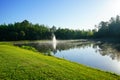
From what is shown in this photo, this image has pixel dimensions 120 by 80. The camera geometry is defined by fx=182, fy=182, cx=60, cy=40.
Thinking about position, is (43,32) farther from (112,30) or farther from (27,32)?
(112,30)

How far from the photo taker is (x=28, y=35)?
12156 centimetres

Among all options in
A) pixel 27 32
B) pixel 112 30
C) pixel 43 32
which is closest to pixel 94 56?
pixel 112 30

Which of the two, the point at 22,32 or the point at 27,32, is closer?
the point at 22,32

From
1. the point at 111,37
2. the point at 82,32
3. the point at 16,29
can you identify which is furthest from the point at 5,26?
the point at 111,37

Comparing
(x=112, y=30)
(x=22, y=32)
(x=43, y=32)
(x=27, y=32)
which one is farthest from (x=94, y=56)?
(x=43, y=32)

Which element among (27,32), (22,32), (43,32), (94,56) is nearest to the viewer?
(94,56)

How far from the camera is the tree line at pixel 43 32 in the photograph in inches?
4129

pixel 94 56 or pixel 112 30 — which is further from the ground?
pixel 112 30

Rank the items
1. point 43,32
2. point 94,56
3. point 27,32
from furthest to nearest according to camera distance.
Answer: point 43,32, point 27,32, point 94,56

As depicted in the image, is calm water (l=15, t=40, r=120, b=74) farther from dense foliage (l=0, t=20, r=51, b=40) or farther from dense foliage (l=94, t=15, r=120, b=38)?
dense foliage (l=0, t=20, r=51, b=40)

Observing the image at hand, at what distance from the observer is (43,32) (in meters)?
129

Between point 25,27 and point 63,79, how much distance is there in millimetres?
114344

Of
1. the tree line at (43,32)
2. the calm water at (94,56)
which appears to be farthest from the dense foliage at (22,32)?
the calm water at (94,56)

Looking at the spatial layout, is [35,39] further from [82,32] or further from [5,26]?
[82,32]
